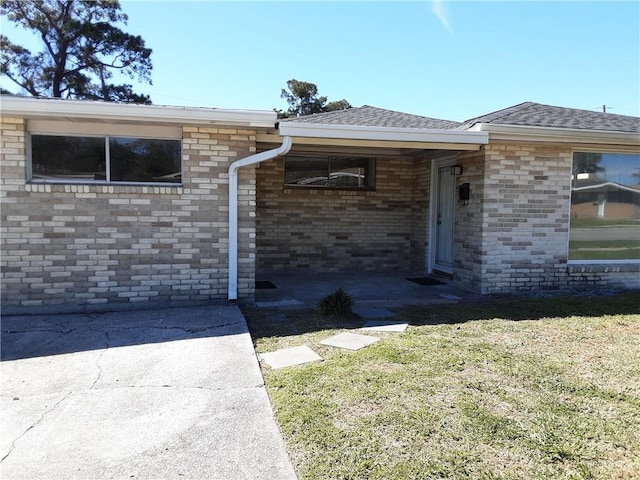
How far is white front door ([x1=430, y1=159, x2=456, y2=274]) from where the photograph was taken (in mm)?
8961

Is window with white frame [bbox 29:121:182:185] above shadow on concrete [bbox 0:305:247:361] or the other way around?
above

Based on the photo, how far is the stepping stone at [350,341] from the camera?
15.6ft

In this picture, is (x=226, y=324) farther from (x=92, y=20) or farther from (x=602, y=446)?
(x=92, y=20)

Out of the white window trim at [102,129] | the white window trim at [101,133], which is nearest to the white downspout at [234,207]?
the white window trim at [101,133]

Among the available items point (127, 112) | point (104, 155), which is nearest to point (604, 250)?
point (127, 112)

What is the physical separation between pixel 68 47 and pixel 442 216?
19766 millimetres

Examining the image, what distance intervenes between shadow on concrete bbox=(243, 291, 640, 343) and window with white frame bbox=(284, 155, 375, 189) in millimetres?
4116

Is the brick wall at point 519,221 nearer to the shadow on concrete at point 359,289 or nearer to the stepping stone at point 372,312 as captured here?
the shadow on concrete at point 359,289

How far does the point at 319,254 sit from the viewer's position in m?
9.92

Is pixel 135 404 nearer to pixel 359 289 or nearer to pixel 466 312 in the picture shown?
pixel 466 312

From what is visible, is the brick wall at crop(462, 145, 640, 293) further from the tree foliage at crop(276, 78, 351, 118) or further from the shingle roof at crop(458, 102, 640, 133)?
the tree foliage at crop(276, 78, 351, 118)

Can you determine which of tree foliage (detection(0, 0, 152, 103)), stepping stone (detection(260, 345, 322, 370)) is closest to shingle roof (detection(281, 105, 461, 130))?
stepping stone (detection(260, 345, 322, 370))

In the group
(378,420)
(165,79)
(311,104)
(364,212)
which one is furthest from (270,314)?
(311,104)

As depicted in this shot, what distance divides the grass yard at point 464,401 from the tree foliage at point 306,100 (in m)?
26.6
